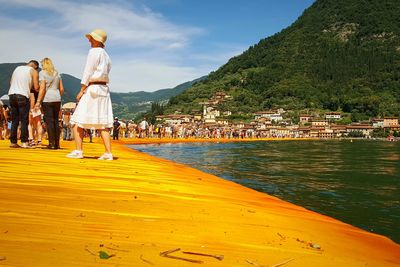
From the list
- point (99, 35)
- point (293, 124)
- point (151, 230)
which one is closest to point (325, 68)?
point (293, 124)

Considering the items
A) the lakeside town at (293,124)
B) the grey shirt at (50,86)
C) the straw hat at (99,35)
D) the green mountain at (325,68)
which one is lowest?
the lakeside town at (293,124)

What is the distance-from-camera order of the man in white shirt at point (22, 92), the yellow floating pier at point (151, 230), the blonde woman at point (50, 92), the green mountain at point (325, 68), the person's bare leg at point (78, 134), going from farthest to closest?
1. the green mountain at point (325, 68)
2. the blonde woman at point (50, 92)
3. the man in white shirt at point (22, 92)
4. the person's bare leg at point (78, 134)
5. the yellow floating pier at point (151, 230)

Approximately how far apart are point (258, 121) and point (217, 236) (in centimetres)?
11513

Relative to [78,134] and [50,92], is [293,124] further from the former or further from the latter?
[78,134]

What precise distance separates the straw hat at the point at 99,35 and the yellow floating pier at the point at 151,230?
220cm

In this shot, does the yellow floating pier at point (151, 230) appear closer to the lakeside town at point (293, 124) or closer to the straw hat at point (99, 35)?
the straw hat at point (99, 35)

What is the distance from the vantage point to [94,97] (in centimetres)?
553

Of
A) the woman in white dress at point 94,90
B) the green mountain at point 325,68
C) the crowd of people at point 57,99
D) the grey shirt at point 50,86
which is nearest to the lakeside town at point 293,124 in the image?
the green mountain at point 325,68

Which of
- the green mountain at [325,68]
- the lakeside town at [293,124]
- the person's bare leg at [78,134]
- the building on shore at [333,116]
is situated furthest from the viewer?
the green mountain at [325,68]

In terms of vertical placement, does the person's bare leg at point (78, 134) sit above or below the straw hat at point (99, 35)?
below

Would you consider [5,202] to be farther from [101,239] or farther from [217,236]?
[217,236]

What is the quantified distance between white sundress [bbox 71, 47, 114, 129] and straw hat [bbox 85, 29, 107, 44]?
125 mm

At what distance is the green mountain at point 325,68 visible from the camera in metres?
133

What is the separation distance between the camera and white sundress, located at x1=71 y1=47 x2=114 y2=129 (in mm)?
5492
